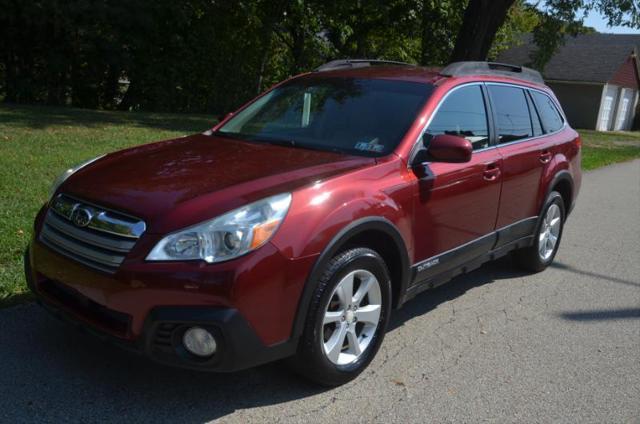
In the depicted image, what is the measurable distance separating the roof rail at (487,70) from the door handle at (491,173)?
71 cm

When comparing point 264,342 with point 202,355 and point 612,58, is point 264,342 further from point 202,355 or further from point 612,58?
point 612,58

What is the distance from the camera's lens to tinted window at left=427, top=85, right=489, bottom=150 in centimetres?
436

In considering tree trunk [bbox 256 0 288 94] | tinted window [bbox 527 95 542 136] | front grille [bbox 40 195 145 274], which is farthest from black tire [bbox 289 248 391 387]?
tree trunk [bbox 256 0 288 94]

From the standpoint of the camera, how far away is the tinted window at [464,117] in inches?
172

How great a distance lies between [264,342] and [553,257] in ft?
13.4

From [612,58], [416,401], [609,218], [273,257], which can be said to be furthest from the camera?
[612,58]

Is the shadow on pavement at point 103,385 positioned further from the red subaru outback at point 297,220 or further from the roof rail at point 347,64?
the roof rail at point 347,64

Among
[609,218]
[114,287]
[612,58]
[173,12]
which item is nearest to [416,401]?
[114,287]

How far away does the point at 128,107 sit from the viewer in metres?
23.5

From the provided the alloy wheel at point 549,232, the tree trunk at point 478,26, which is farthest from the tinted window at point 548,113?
the tree trunk at point 478,26

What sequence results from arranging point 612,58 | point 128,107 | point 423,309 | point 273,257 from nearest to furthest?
1. point 273,257
2. point 423,309
3. point 128,107
4. point 612,58

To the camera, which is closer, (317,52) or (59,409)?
(59,409)

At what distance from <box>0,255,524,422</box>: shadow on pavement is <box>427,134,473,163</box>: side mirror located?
158cm

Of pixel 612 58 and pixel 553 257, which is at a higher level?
pixel 612 58
